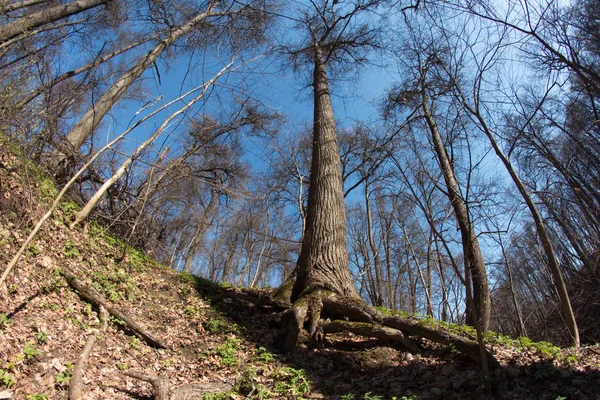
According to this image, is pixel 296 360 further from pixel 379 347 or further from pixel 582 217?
pixel 582 217

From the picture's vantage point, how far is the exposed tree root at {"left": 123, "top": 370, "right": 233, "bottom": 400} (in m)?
3.02

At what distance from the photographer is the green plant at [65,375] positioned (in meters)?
2.68

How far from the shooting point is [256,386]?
10.9ft

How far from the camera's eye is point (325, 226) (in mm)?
5277

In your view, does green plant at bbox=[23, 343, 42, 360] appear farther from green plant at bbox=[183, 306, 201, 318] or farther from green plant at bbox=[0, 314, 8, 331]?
green plant at bbox=[183, 306, 201, 318]

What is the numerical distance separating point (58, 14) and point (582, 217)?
15209 mm

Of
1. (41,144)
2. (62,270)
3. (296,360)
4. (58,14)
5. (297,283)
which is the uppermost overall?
(58,14)

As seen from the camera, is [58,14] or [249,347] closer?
[249,347]

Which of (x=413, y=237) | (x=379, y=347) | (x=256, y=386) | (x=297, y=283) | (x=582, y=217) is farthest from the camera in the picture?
(x=413, y=237)

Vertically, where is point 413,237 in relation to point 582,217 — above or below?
above

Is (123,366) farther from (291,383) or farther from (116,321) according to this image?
(291,383)

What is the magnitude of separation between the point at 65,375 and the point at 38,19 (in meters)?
6.25

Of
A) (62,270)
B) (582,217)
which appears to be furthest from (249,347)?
(582,217)

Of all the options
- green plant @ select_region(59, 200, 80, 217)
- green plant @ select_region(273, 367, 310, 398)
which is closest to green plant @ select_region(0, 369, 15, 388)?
green plant @ select_region(273, 367, 310, 398)
